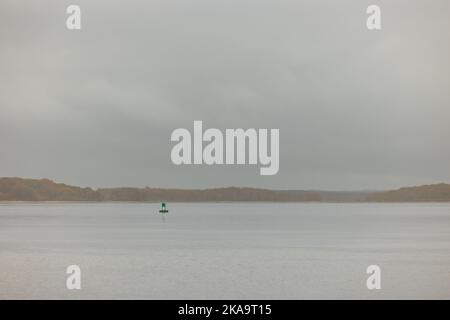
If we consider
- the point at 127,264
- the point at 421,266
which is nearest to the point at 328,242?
the point at 421,266

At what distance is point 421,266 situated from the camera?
43.0 m

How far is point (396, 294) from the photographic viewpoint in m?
32.8

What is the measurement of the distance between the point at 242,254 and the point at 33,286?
20.2 metres

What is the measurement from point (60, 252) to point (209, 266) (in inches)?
600

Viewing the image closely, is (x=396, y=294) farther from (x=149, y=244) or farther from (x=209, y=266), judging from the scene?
(x=149, y=244)
